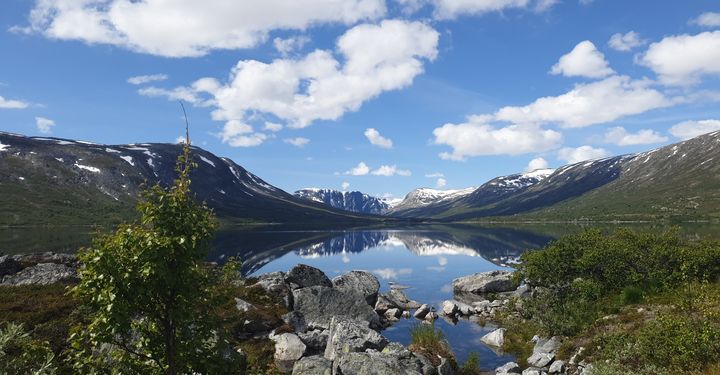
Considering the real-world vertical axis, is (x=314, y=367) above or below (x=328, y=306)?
above

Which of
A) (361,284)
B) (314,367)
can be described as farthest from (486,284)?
(314,367)

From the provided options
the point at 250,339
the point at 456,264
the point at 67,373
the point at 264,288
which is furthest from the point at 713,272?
the point at 456,264

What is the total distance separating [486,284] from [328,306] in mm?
25852

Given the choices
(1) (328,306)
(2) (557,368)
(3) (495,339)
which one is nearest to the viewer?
(2) (557,368)

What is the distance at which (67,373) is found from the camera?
60.3 ft

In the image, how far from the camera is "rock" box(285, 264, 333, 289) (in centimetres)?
4703

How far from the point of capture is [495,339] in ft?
105

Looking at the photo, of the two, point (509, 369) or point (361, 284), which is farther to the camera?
point (361, 284)

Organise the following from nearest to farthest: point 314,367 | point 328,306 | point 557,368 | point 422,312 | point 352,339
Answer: point 314,367 < point 557,368 < point 352,339 < point 328,306 < point 422,312

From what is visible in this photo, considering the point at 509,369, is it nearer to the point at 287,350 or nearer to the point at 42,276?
the point at 287,350

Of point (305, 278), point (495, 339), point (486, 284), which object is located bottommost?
point (495, 339)

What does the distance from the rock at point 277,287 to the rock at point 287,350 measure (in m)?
10.4

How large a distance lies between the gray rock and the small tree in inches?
Result: 1023

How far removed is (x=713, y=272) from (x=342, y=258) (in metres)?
78.3
